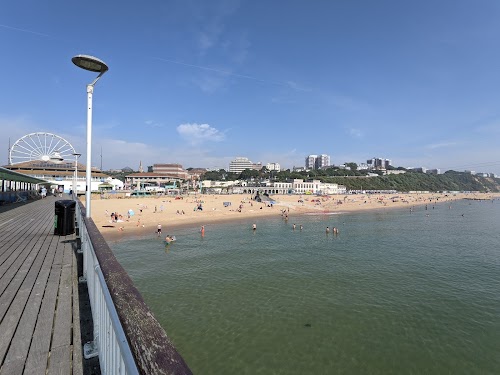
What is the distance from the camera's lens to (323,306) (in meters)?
13.1

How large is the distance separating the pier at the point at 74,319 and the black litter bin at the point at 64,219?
1.96m

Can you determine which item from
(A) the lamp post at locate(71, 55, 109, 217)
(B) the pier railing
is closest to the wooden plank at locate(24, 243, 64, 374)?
(B) the pier railing

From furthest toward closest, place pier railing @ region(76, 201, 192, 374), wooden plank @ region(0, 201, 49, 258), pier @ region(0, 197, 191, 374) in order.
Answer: wooden plank @ region(0, 201, 49, 258) < pier @ region(0, 197, 191, 374) < pier railing @ region(76, 201, 192, 374)

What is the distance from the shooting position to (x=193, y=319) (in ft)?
38.0

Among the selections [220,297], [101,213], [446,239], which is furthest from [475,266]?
[101,213]

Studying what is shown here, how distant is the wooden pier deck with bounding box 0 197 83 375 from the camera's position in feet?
10.5

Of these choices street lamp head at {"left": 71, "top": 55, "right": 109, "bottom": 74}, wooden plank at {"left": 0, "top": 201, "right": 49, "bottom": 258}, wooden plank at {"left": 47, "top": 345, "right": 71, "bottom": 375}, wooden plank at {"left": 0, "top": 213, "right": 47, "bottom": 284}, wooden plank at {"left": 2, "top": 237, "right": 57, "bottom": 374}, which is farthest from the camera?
wooden plank at {"left": 0, "top": 201, "right": 49, "bottom": 258}

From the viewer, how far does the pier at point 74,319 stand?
1715 millimetres

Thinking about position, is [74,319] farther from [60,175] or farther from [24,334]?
[60,175]

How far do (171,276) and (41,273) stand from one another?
1168 centimetres

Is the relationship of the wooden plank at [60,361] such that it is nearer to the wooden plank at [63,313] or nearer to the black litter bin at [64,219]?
the wooden plank at [63,313]

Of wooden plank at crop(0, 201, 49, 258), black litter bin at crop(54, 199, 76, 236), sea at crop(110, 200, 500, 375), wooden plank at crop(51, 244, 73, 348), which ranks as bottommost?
sea at crop(110, 200, 500, 375)

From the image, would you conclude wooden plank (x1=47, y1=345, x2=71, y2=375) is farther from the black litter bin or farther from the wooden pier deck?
the black litter bin

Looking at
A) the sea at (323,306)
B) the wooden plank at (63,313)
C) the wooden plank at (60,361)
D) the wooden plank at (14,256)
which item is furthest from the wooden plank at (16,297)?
the sea at (323,306)
